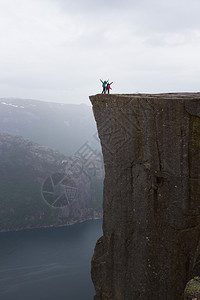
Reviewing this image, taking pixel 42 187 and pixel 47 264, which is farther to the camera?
pixel 42 187

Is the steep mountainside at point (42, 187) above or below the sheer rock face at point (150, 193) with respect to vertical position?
below

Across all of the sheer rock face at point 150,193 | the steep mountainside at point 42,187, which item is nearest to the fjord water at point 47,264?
the steep mountainside at point 42,187

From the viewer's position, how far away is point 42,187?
14175 centimetres

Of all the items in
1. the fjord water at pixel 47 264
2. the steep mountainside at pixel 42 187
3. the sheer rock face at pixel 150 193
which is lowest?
the fjord water at pixel 47 264

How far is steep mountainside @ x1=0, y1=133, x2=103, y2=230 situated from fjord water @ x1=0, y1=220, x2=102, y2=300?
13.5 m

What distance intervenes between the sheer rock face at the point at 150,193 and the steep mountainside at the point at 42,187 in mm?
113078

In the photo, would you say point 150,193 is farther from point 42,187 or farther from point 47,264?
point 42,187

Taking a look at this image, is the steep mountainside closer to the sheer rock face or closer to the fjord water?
the fjord water

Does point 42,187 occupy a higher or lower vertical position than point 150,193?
lower

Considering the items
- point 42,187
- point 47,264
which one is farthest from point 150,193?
point 42,187

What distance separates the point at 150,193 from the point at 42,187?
137353 mm

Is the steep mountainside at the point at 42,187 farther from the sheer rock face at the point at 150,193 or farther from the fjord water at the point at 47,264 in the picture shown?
the sheer rock face at the point at 150,193

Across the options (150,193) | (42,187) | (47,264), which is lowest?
(47,264)

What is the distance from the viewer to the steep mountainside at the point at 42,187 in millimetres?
122400
